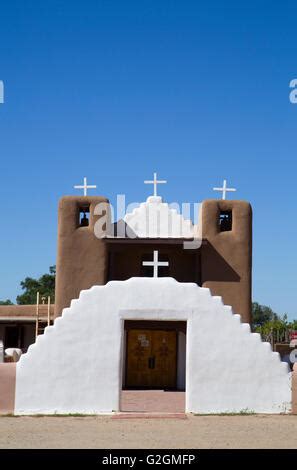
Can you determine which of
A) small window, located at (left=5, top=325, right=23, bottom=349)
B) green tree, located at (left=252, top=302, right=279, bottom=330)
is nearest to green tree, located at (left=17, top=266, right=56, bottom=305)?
small window, located at (left=5, top=325, right=23, bottom=349)

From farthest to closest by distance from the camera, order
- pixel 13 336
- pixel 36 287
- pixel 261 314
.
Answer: pixel 261 314 → pixel 36 287 → pixel 13 336

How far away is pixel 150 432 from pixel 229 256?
11388mm

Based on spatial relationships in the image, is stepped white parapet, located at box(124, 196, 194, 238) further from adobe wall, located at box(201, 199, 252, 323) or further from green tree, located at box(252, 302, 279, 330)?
green tree, located at box(252, 302, 279, 330)

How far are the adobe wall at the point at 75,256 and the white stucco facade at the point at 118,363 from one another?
695 centimetres

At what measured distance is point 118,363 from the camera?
1659cm

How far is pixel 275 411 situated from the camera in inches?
654

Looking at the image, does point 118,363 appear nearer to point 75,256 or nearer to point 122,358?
point 122,358

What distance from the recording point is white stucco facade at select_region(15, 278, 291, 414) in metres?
16.5

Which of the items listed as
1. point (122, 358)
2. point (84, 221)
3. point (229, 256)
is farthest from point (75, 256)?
point (122, 358)

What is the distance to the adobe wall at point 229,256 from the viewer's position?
23.8m

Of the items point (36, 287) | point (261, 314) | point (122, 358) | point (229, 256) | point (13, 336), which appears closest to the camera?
point (122, 358)

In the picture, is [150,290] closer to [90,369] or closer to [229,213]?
[90,369]

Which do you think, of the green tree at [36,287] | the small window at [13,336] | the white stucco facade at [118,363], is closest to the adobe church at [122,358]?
the white stucco facade at [118,363]
